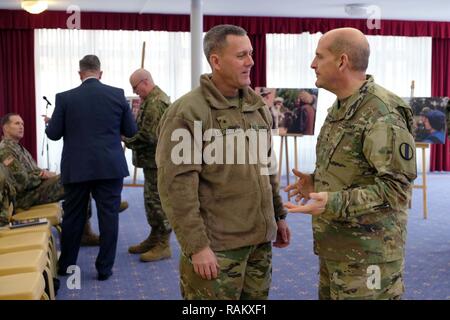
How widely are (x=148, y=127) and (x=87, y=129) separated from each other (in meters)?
0.64

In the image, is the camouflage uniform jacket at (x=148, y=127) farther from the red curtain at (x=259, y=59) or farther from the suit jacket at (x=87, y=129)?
the red curtain at (x=259, y=59)

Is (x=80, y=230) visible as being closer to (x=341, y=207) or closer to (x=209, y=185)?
(x=209, y=185)

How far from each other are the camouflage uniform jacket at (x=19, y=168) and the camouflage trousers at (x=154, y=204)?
1.11 meters

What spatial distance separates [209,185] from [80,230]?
7.37ft

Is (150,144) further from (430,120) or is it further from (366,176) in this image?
(430,120)

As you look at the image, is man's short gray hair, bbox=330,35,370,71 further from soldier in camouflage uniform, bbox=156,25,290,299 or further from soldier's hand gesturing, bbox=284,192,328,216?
soldier's hand gesturing, bbox=284,192,328,216

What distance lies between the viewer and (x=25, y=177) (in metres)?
4.74

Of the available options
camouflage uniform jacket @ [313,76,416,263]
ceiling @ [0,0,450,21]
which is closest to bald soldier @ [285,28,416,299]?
camouflage uniform jacket @ [313,76,416,263]

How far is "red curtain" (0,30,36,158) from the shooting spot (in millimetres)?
8859

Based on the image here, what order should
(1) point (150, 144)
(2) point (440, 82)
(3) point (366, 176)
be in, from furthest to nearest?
(2) point (440, 82) < (1) point (150, 144) < (3) point (366, 176)

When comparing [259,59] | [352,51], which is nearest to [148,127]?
[352,51]

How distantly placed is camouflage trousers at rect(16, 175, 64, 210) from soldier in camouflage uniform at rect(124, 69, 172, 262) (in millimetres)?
946
